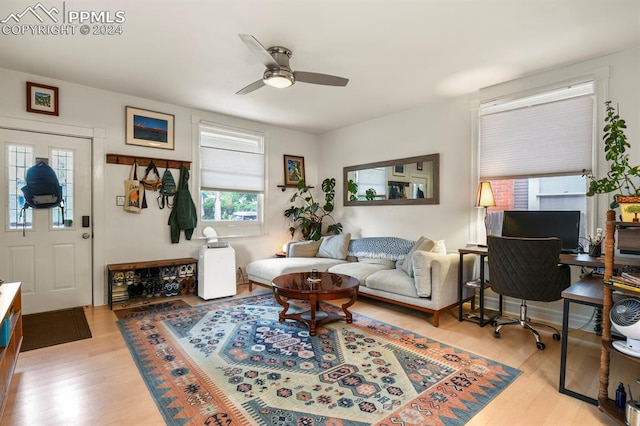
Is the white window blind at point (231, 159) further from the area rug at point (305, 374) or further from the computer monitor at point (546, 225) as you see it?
the computer monitor at point (546, 225)

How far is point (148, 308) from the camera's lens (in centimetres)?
373

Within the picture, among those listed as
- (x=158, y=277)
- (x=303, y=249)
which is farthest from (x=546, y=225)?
(x=158, y=277)

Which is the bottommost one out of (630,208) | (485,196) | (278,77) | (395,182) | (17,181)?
(630,208)

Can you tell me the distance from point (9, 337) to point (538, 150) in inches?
186

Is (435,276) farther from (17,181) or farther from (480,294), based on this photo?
(17,181)

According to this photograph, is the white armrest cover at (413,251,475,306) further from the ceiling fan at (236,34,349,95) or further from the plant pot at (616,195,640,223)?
the ceiling fan at (236,34,349,95)

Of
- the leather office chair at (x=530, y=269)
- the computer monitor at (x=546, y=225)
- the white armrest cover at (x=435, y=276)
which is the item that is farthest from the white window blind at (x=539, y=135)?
the white armrest cover at (x=435, y=276)

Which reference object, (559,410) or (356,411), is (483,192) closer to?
(559,410)

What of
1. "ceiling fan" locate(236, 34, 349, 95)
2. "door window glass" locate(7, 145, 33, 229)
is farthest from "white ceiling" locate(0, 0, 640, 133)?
"door window glass" locate(7, 145, 33, 229)

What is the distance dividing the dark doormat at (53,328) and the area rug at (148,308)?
13.1 inches

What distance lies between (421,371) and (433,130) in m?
3.15

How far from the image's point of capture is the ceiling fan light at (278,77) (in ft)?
8.81

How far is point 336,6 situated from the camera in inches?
89.7

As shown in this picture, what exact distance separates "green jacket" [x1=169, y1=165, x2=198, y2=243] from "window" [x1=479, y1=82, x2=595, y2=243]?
3884 millimetres
